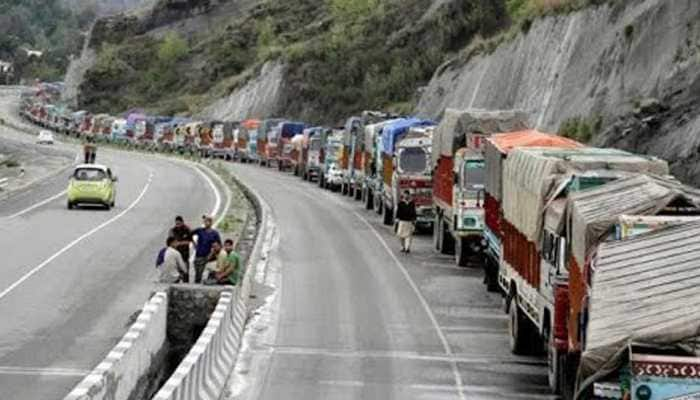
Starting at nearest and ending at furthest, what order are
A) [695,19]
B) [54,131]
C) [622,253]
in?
[622,253] → [695,19] → [54,131]

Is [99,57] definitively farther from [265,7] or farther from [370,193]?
[370,193]

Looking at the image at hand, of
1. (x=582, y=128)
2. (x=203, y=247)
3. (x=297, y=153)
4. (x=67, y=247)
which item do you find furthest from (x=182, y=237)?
(x=297, y=153)

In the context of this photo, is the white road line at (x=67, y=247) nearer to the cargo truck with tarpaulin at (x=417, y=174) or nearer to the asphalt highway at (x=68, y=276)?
the asphalt highway at (x=68, y=276)

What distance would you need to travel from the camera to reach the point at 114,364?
56.0ft

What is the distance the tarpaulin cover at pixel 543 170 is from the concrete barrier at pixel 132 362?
586 centimetres

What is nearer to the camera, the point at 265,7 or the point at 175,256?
the point at 175,256

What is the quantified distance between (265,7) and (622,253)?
159641mm

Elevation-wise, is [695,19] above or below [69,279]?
above

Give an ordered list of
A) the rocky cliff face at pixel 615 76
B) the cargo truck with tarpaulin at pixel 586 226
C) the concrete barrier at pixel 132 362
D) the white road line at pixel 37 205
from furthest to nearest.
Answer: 1. the white road line at pixel 37 205
2. the rocky cliff face at pixel 615 76
3. the cargo truck with tarpaulin at pixel 586 226
4. the concrete barrier at pixel 132 362

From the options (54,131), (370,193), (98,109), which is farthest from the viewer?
(98,109)

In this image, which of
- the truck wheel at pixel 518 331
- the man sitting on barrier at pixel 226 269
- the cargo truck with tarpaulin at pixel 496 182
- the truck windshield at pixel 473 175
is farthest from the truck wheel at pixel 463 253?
the truck wheel at pixel 518 331

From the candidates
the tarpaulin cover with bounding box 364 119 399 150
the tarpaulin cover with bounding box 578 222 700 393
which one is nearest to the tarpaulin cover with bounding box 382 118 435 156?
the tarpaulin cover with bounding box 364 119 399 150

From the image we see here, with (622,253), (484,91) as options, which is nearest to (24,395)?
(622,253)

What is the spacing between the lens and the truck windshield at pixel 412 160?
44.4 m
